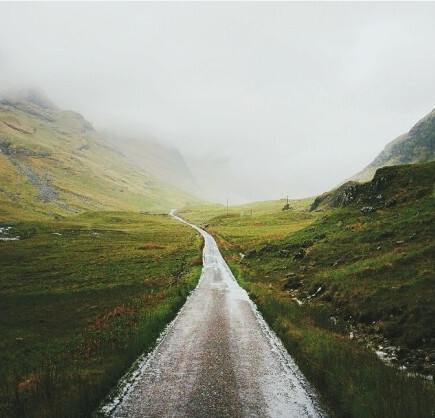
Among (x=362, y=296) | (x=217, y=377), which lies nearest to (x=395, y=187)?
(x=362, y=296)

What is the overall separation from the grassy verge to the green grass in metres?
7.55

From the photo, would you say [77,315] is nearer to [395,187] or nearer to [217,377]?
[217,377]

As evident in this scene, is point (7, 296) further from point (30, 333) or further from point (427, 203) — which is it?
point (427, 203)

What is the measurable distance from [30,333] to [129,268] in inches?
1120

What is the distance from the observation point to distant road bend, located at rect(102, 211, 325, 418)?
11.3 m

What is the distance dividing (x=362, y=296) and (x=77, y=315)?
2207 cm

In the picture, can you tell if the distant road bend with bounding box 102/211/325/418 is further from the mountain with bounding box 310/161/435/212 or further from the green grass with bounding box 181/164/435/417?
the mountain with bounding box 310/161/435/212

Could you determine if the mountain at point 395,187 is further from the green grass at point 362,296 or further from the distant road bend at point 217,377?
the distant road bend at point 217,377

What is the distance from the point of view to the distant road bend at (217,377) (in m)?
11.3

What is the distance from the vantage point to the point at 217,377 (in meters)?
13.8

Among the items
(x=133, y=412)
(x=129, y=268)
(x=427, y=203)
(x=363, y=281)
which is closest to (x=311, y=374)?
(x=133, y=412)

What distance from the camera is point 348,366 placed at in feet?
45.7

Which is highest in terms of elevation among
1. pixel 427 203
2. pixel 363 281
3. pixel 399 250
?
pixel 427 203

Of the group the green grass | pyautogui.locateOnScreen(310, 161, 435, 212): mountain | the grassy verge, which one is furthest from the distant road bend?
A: pyautogui.locateOnScreen(310, 161, 435, 212): mountain
